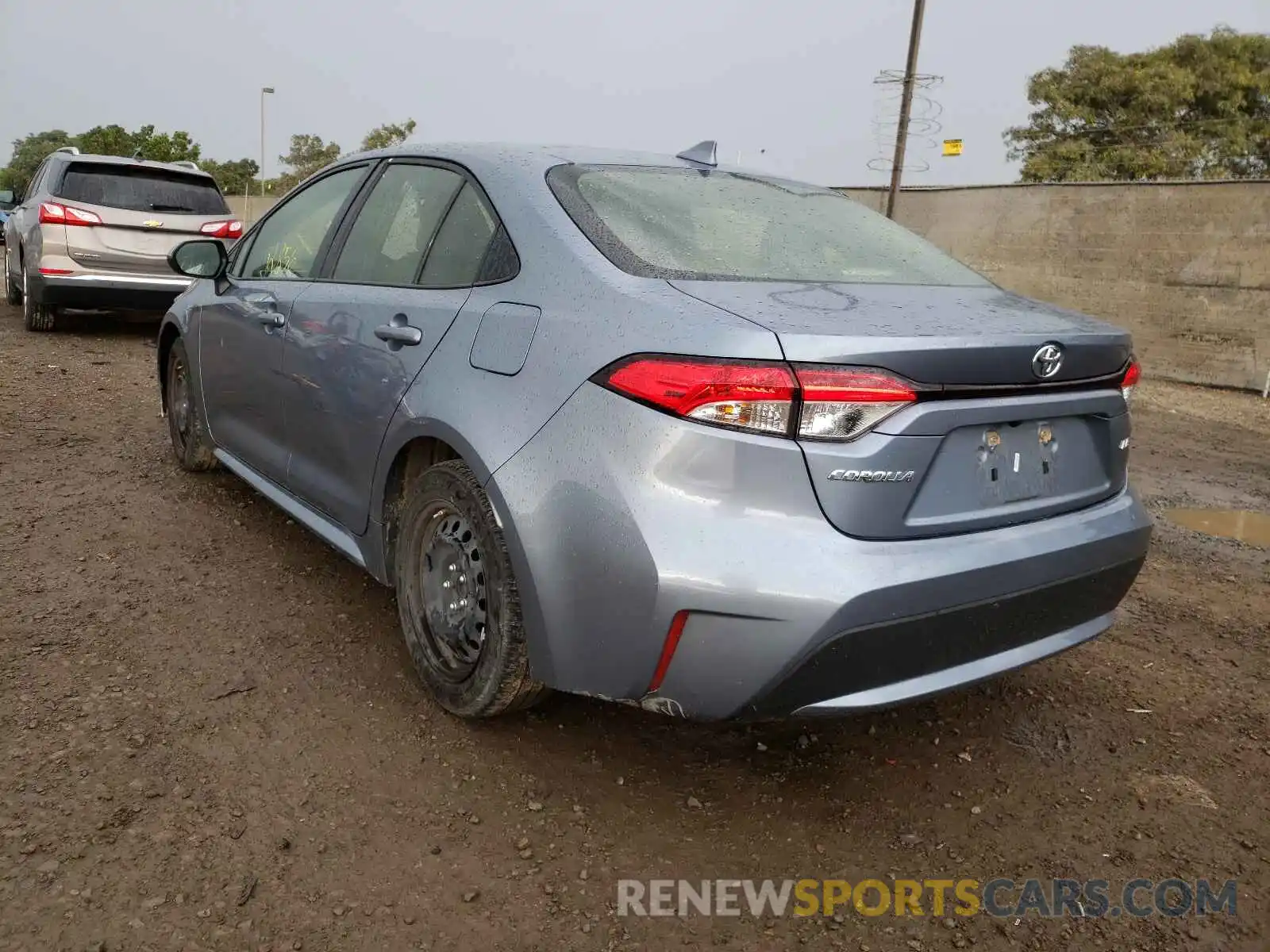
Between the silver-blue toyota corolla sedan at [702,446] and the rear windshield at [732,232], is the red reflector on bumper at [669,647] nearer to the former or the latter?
the silver-blue toyota corolla sedan at [702,446]

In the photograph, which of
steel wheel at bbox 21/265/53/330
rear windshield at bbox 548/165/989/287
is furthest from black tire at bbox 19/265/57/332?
rear windshield at bbox 548/165/989/287

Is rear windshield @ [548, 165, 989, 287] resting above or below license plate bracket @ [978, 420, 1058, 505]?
above

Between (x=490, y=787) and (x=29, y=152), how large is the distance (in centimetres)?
9574

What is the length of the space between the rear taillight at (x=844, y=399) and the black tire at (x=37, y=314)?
29.5ft

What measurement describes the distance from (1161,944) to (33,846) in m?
2.32

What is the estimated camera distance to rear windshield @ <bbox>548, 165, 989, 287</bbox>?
2.38 meters

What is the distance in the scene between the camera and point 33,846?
206 centimetres

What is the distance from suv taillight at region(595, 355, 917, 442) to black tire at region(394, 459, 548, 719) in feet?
2.12

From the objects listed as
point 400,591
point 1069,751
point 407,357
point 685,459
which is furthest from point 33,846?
point 1069,751

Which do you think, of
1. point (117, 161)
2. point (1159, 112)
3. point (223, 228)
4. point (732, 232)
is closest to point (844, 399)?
point (732, 232)

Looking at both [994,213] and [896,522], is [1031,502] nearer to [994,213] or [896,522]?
[896,522]

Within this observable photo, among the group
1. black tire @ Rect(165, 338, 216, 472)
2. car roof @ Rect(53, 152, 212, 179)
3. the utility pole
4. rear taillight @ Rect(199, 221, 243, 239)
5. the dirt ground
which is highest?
the utility pole

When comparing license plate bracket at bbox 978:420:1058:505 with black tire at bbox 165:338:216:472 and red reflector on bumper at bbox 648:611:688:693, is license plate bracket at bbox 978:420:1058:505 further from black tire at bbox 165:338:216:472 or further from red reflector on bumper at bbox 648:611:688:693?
black tire at bbox 165:338:216:472

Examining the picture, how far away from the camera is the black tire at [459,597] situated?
2357mm
